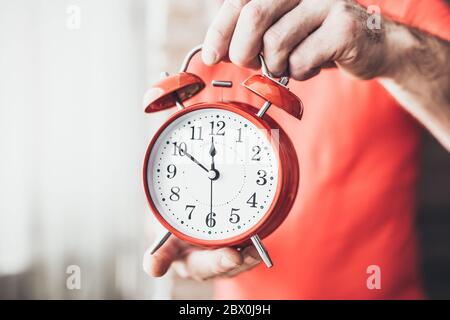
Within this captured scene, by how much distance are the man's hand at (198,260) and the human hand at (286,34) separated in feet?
0.96

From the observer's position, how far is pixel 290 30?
78cm

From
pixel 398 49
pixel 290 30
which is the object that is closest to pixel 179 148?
pixel 290 30

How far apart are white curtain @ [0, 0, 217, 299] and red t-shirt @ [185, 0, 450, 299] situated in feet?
1.24

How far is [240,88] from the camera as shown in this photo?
122 cm

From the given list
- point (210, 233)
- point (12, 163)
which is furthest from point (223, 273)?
point (12, 163)

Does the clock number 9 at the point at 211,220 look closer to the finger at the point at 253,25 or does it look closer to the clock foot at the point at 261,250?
the clock foot at the point at 261,250

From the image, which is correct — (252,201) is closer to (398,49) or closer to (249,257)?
(249,257)

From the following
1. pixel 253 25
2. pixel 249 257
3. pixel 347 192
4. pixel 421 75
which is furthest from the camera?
pixel 347 192

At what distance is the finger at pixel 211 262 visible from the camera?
32.8 inches

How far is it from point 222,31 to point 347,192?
20.8 inches

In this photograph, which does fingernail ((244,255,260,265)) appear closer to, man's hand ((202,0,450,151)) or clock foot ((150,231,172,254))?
clock foot ((150,231,172,254))
